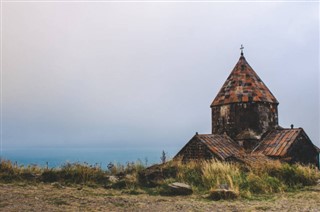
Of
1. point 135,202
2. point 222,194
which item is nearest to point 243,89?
point 222,194

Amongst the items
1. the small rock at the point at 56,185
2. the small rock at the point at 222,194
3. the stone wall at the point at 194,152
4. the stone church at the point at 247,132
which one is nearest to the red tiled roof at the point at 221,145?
the stone church at the point at 247,132

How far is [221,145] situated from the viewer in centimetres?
1828

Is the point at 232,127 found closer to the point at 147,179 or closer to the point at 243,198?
the point at 147,179

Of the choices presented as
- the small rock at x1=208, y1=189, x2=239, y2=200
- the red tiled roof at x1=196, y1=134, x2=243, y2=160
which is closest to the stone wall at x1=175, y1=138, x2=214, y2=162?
the red tiled roof at x1=196, y1=134, x2=243, y2=160

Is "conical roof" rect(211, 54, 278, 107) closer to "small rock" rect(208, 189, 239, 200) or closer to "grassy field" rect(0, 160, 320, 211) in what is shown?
"grassy field" rect(0, 160, 320, 211)

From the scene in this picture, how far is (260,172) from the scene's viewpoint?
44.3 feet

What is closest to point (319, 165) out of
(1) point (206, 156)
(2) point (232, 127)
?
(2) point (232, 127)

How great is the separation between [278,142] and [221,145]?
132 inches

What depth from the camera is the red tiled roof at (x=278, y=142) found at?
1791 cm

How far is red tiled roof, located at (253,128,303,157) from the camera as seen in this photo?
17.9 meters

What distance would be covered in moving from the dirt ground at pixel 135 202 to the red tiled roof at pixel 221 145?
628 cm

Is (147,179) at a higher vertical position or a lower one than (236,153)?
lower

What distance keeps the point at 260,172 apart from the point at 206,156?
4396 mm

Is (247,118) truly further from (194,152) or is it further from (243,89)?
(194,152)
